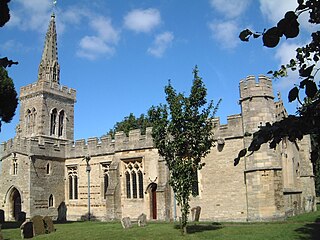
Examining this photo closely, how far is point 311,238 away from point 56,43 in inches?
1236

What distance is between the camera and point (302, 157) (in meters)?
24.8

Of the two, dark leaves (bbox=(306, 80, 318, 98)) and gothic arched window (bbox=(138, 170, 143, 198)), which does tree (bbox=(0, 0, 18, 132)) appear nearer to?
gothic arched window (bbox=(138, 170, 143, 198))

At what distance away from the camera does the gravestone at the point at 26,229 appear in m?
15.6

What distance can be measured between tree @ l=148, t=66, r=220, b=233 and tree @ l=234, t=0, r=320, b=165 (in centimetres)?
1224

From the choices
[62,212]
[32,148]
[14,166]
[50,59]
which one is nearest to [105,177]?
[62,212]

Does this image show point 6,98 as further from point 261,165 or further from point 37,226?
point 261,165

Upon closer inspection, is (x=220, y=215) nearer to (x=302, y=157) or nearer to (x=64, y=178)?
(x=302, y=157)

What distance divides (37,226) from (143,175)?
817 centimetres

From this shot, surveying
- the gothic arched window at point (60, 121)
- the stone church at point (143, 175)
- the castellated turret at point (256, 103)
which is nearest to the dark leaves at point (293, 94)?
the stone church at point (143, 175)

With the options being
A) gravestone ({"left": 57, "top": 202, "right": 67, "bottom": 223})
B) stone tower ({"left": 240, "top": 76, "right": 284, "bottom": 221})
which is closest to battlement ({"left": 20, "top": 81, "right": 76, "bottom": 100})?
gravestone ({"left": 57, "top": 202, "right": 67, "bottom": 223})

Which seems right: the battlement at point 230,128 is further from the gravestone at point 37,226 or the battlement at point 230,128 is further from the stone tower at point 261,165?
the gravestone at point 37,226

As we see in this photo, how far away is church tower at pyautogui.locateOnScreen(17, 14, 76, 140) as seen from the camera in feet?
107

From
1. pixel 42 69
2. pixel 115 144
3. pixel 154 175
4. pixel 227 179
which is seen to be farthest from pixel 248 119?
pixel 42 69

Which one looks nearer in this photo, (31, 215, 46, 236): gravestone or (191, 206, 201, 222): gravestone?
(31, 215, 46, 236): gravestone
